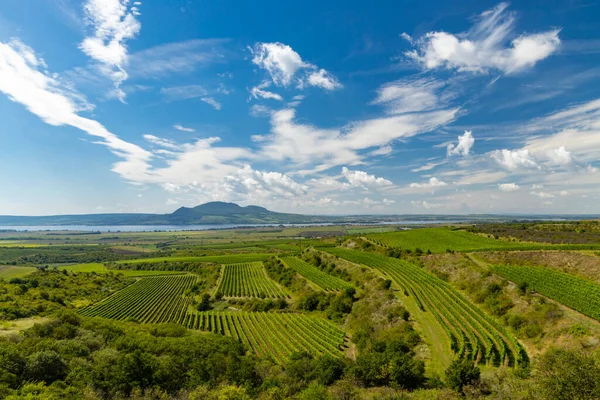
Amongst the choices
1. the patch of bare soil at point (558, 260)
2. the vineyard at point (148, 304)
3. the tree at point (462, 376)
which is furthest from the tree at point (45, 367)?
the patch of bare soil at point (558, 260)

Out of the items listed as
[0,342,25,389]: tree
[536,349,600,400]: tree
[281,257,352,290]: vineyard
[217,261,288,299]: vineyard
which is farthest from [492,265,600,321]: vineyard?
[217,261,288,299]: vineyard

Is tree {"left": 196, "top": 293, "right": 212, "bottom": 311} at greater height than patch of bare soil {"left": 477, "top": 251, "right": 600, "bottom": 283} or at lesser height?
lesser

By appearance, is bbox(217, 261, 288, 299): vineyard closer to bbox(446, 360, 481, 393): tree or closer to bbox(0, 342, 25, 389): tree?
bbox(446, 360, 481, 393): tree

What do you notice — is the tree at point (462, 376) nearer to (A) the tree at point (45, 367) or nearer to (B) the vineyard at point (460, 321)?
(B) the vineyard at point (460, 321)

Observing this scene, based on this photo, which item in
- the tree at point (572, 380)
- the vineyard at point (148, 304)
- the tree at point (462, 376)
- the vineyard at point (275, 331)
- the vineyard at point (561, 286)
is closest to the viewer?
the tree at point (572, 380)

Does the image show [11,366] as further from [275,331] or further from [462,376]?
[275,331]

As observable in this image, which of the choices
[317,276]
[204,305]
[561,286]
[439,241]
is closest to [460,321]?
[561,286]

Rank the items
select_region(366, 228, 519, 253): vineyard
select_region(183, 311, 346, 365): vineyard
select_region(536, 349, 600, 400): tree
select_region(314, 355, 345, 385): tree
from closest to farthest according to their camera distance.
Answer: select_region(536, 349, 600, 400): tree < select_region(314, 355, 345, 385): tree < select_region(183, 311, 346, 365): vineyard < select_region(366, 228, 519, 253): vineyard
